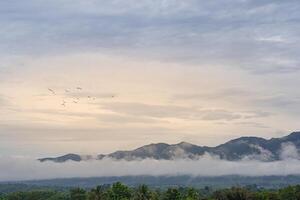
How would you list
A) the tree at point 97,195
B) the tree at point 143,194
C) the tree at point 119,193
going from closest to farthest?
the tree at point 143,194, the tree at point 119,193, the tree at point 97,195

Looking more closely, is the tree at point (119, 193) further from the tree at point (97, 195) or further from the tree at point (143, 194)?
the tree at point (97, 195)

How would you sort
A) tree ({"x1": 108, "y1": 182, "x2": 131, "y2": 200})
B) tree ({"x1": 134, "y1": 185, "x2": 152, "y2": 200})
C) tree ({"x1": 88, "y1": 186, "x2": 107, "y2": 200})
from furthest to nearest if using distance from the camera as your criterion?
1. tree ({"x1": 88, "y1": 186, "x2": 107, "y2": 200})
2. tree ({"x1": 108, "y1": 182, "x2": 131, "y2": 200})
3. tree ({"x1": 134, "y1": 185, "x2": 152, "y2": 200})

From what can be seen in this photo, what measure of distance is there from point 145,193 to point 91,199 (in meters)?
20.9

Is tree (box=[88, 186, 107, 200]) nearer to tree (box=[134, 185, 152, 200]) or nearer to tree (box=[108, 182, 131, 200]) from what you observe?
tree (box=[108, 182, 131, 200])

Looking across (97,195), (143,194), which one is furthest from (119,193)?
(143,194)

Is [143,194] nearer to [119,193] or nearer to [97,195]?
[119,193]

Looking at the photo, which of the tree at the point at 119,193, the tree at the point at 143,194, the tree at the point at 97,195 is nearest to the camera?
the tree at the point at 143,194

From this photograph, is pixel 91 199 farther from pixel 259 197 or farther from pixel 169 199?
pixel 259 197

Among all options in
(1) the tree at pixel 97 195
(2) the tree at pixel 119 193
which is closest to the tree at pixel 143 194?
(2) the tree at pixel 119 193

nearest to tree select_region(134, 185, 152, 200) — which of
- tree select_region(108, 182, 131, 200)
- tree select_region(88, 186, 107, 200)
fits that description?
tree select_region(108, 182, 131, 200)

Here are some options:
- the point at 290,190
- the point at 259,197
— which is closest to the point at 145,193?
the point at 259,197

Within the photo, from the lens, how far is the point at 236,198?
14638 centimetres

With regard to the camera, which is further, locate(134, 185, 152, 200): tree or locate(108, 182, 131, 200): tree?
locate(108, 182, 131, 200): tree

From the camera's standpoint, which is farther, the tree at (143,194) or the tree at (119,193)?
the tree at (119,193)
